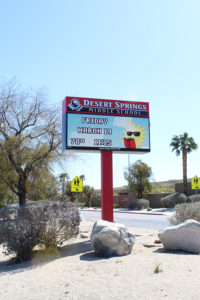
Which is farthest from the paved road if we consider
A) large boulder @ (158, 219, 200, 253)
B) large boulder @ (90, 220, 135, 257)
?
large boulder @ (158, 219, 200, 253)

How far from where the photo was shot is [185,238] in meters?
8.52

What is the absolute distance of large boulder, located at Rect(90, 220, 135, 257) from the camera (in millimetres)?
8242

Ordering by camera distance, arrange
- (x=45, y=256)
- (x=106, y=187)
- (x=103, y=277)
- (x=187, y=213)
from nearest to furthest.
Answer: (x=103, y=277) → (x=45, y=256) → (x=187, y=213) → (x=106, y=187)

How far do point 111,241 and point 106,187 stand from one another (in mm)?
4326

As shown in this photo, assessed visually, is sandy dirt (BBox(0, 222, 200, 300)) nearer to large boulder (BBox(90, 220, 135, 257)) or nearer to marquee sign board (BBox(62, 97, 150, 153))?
large boulder (BBox(90, 220, 135, 257))

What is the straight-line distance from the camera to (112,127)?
1298 centimetres

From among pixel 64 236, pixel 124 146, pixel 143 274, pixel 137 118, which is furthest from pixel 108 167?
pixel 143 274

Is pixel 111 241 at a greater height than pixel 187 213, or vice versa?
pixel 187 213

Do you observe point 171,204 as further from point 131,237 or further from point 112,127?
point 131,237

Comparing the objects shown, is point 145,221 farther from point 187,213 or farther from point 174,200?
point 174,200

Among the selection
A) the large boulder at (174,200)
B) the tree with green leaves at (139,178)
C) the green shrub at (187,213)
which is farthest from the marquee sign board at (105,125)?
the tree with green leaves at (139,178)

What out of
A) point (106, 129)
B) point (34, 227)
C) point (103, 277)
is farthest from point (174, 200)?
point (103, 277)

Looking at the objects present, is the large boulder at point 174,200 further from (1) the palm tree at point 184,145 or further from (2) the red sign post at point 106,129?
(2) the red sign post at point 106,129

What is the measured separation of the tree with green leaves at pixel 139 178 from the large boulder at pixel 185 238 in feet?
123
